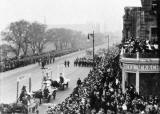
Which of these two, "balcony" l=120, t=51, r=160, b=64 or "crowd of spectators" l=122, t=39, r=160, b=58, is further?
"crowd of spectators" l=122, t=39, r=160, b=58

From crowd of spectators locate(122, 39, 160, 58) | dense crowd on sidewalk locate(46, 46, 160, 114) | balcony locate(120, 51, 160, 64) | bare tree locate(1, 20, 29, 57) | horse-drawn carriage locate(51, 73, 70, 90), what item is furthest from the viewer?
bare tree locate(1, 20, 29, 57)

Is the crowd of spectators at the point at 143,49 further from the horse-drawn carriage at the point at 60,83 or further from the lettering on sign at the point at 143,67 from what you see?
the horse-drawn carriage at the point at 60,83

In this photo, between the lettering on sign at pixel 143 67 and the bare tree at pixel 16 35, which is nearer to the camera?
the lettering on sign at pixel 143 67

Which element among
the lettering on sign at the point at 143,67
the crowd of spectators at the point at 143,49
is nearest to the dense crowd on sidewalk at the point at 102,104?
the lettering on sign at the point at 143,67

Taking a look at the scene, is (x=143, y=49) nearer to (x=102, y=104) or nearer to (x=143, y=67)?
(x=143, y=67)

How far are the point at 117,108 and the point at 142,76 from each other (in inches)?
370

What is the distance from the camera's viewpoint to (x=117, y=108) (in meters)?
22.8

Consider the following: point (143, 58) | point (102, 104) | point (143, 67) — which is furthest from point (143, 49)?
point (102, 104)

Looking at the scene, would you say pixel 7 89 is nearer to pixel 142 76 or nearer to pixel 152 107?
pixel 142 76

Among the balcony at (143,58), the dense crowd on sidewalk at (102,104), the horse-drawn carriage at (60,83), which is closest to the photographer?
the dense crowd on sidewalk at (102,104)

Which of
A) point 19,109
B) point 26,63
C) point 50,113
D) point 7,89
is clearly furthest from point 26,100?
point 26,63

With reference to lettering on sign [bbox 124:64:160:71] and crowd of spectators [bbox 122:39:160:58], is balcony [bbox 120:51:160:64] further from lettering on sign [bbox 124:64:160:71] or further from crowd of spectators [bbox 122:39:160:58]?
lettering on sign [bbox 124:64:160:71]

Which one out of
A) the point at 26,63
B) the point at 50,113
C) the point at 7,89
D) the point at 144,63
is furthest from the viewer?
the point at 26,63

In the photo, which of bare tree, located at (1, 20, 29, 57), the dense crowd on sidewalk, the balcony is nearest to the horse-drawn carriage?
the balcony
